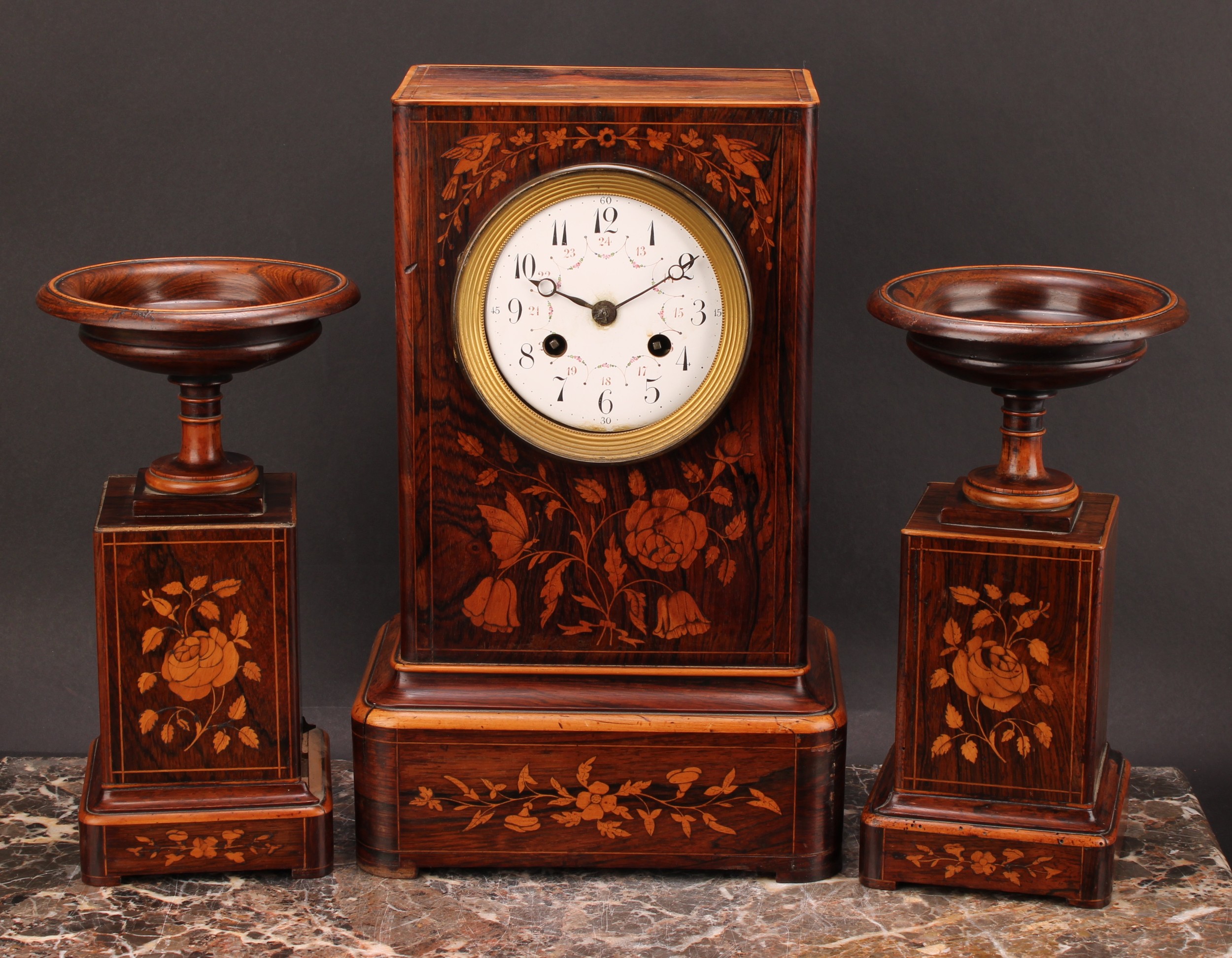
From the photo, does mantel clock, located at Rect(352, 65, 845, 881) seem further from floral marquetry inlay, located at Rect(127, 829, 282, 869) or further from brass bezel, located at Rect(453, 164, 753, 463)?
floral marquetry inlay, located at Rect(127, 829, 282, 869)

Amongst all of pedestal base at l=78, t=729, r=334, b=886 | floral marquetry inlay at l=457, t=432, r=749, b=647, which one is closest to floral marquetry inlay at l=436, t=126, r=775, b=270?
floral marquetry inlay at l=457, t=432, r=749, b=647

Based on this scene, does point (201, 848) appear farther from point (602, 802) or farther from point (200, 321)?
point (200, 321)

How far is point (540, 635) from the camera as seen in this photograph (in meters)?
3.60

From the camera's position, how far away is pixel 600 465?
3508 millimetres

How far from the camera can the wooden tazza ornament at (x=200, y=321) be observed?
10.9ft

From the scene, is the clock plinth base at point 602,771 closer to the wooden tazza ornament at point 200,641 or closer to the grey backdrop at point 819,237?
the wooden tazza ornament at point 200,641

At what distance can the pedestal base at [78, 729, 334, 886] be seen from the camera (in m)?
3.57

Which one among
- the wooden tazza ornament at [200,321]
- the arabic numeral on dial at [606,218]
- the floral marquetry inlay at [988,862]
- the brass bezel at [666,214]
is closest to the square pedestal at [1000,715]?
the floral marquetry inlay at [988,862]

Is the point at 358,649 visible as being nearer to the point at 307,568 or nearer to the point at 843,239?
the point at 307,568

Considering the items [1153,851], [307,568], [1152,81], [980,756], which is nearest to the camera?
[980,756]

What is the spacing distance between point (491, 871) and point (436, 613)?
52cm

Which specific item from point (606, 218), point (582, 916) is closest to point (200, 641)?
point (582, 916)

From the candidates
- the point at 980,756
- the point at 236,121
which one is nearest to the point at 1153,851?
the point at 980,756

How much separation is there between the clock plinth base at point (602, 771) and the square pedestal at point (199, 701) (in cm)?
15
